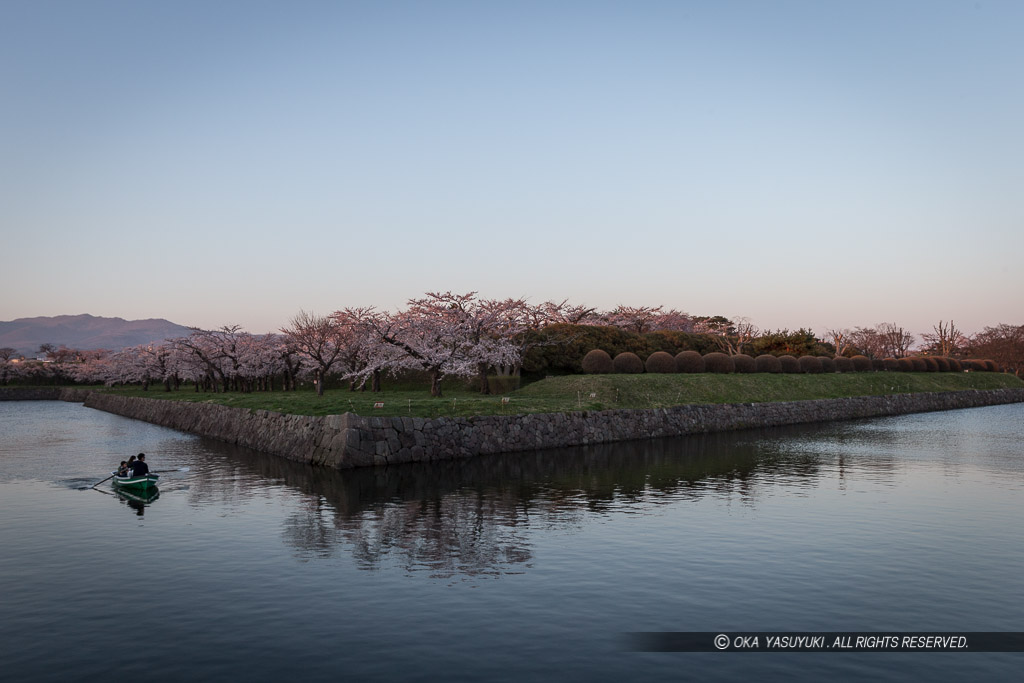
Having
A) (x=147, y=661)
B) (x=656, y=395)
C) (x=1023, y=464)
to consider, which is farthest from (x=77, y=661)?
(x=656, y=395)

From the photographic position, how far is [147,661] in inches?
440

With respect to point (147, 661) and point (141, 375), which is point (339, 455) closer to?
point (147, 661)

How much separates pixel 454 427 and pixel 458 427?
0.88ft

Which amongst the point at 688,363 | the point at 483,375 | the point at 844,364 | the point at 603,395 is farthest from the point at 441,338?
the point at 844,364

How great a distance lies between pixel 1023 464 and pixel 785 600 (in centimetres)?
2577

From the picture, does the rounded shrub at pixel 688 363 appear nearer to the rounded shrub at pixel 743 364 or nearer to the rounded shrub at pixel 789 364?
the rounded shrub at pixel 743 364

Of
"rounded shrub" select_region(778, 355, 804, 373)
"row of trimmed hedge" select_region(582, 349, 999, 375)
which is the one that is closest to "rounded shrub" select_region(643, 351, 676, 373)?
"row of trimmed hedge" select_region(582, 349, 999, 375)

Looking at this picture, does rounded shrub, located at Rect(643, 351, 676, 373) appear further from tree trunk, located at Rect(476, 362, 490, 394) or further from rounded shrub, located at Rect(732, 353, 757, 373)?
tree trunk, located at Rect(476, 362, 490, 394)

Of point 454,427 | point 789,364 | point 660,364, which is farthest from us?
point 789,364

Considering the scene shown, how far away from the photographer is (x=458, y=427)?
123 feet

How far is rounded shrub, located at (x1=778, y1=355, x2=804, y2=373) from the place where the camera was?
75.5 m

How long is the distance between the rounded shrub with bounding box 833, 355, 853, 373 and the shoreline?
561 inches

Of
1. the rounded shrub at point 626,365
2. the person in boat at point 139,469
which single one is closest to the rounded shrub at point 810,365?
the rounded shrub at point 626,365

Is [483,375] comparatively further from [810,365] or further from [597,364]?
[810,365]
